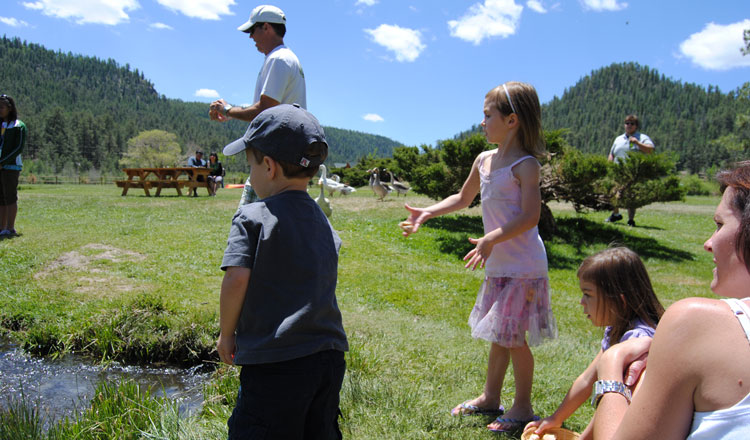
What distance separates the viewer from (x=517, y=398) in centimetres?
287

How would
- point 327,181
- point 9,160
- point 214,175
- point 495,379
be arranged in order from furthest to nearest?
1. point 214,175
2. point 327,181
3. point 9,160
4. point 495,379

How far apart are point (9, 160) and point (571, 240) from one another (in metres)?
10.1

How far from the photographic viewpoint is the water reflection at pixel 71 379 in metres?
3.26

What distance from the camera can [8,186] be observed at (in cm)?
743

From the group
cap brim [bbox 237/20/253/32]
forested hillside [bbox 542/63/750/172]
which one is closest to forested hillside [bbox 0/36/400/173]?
cap brim [bbox 237/20/253/32]

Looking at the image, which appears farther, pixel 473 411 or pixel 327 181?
pixel 327 181

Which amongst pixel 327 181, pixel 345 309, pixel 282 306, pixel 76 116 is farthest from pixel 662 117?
pixel 282 306

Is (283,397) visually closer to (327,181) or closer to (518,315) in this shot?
(518,315)

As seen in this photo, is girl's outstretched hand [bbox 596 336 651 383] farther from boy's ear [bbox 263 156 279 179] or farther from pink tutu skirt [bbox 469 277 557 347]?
boy's ear [bbox 263 156 279 179]

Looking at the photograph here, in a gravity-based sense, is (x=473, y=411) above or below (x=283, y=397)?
below

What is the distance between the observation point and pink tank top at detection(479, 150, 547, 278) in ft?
9.37

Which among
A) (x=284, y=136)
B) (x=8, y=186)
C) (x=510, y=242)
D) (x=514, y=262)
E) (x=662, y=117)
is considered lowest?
(x=8, y=186)

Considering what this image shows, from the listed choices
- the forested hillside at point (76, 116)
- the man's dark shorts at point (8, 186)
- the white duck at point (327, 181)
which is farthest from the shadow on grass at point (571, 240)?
the forested hillside at point (76, 116)

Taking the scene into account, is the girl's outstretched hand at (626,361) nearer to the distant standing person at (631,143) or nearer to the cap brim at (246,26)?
the cap brim at (246,26)
